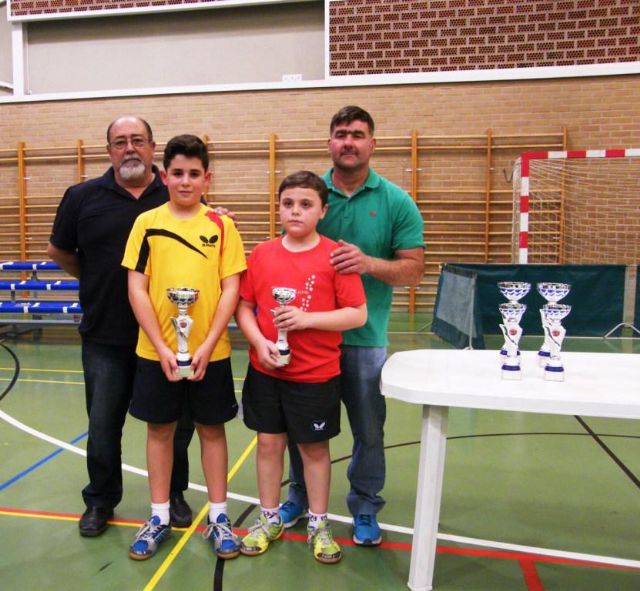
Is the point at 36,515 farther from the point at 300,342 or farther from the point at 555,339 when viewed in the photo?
the point at 555,339

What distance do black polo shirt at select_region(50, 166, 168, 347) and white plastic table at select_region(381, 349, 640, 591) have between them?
3.81ft

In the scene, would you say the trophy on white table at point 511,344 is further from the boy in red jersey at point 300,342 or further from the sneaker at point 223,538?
the sneaker at point 223,538

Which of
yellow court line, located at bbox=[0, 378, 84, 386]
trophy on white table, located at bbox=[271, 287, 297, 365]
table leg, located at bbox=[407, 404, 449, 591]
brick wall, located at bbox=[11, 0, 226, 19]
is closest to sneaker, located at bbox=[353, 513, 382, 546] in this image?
table leg, located at bbox=[407, 404, 449, 591]

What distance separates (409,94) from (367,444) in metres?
7.78

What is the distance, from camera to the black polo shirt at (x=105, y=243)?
7.79ft

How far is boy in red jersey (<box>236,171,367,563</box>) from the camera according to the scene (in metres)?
2.11

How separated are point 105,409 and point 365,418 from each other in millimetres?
1137

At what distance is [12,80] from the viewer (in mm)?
10188

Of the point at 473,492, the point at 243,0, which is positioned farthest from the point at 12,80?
the point at 473,492

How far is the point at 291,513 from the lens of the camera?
2.57 meters

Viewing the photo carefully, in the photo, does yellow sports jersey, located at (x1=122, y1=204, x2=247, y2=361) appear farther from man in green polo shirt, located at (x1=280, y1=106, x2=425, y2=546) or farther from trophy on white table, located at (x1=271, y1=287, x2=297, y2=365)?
man in green polo shirt, located at (x1=280, y1=106, x2=425, y2=546)

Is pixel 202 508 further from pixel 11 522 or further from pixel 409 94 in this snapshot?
pixel 409 94

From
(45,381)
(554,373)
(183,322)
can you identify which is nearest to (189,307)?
(183,322)

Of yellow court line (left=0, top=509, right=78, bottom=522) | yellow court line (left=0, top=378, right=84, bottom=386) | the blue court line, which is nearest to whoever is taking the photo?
yellow court line (left=0, top=509, right=78, bottom=522)
